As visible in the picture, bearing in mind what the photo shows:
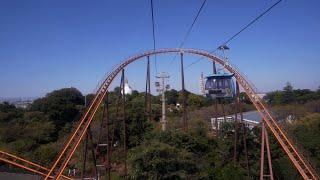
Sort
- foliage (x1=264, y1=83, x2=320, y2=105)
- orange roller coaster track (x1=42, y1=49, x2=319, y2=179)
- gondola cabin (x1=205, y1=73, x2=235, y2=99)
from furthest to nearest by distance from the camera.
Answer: foliage (x1=264, y1=83, x2=320, y2=105) → gondola cabin (x1=205, y1=73, x2=235, y2=99) → orange roller coaster track (x1=42, y1=49, x2=319, y2=179)

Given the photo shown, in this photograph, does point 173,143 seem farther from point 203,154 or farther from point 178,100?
point 178,100

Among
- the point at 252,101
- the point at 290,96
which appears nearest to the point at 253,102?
the point at 252,101

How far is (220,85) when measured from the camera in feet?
69.8

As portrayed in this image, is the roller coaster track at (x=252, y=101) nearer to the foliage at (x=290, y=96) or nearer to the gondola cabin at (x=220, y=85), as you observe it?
the gondola cabin at (x=220, y=85)

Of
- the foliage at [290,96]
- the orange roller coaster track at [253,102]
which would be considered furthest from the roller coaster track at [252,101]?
the foliage at [290,96]

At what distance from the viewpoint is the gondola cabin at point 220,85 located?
21016 mm

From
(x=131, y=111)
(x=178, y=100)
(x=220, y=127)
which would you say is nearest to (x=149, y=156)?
(x=220, y=127)

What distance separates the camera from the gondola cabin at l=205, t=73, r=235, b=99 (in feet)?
68.9

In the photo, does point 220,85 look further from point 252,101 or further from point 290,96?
point 290,96

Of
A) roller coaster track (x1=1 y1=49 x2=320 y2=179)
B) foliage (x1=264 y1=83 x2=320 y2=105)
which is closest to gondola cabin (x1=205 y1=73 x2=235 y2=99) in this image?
roller coaster track (x1=1 y1=49 x2=320 y2=179)

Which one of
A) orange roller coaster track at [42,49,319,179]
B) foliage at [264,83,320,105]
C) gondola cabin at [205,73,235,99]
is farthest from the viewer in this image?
foliage at [264,83,320,105]

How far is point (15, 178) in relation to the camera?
2212 cm

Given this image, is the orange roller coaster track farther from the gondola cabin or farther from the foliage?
the foliage

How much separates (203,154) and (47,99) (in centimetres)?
2580
